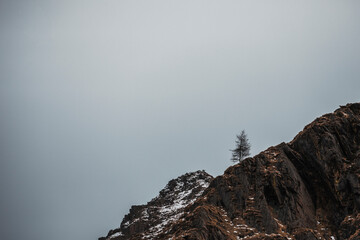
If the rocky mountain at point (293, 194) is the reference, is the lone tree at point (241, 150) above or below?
above

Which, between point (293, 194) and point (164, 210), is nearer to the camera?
point (293, 194)

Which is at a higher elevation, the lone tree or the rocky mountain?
the lone tree

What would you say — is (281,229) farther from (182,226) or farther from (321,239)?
(182,226)

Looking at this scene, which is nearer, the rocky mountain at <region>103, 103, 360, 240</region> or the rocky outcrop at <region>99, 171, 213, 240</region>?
the rocky mountain at <region>103, 103, 360, 240</region>

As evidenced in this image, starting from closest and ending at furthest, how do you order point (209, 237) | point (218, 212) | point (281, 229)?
point (209, 237) < point (281, 229) < point (218, 212)

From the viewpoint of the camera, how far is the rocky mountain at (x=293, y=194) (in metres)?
40.3

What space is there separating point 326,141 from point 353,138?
560 cm

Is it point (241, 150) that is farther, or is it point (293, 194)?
point (241, 150)

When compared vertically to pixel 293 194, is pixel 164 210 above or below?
above

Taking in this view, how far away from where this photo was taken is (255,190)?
48531 mm

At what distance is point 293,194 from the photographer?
1827 inches

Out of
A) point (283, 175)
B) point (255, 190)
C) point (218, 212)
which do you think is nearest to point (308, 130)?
point (283, 175)

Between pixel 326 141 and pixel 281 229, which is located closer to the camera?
pixel 281 229

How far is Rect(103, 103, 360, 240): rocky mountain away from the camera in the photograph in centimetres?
4031
